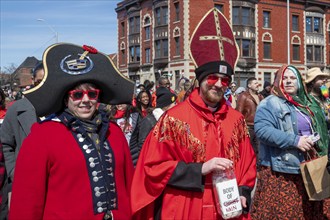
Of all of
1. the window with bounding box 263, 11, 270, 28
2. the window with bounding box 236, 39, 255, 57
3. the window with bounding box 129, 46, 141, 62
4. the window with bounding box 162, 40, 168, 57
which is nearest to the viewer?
the window with bounding box 162, 40, 168, 57

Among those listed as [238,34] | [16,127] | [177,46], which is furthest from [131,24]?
[16,127]

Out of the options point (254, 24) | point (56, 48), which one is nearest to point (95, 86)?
point (56, 48)

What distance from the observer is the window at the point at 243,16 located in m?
35.8

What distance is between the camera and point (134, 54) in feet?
133

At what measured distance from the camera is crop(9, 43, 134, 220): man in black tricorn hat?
2.56 meters

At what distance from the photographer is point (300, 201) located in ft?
15.1

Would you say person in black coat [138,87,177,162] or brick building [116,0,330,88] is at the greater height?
brick building [116,0,330,88]

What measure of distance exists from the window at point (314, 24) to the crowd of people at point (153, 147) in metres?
38.0

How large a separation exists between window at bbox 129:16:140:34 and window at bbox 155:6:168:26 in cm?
387

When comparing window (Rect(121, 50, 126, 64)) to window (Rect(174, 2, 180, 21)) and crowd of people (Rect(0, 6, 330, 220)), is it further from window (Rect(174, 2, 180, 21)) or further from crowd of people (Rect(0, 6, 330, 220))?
crowd of people (Rect(0, 6, 330, 220))

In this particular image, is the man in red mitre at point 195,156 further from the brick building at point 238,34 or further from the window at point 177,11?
the window at point 177,11

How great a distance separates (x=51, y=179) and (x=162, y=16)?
112 feet

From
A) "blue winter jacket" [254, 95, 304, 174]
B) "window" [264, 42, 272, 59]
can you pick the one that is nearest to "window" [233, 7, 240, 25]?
"window" [264, 42, 272, 59]

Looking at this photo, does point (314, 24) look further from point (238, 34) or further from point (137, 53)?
point (137, 53)
